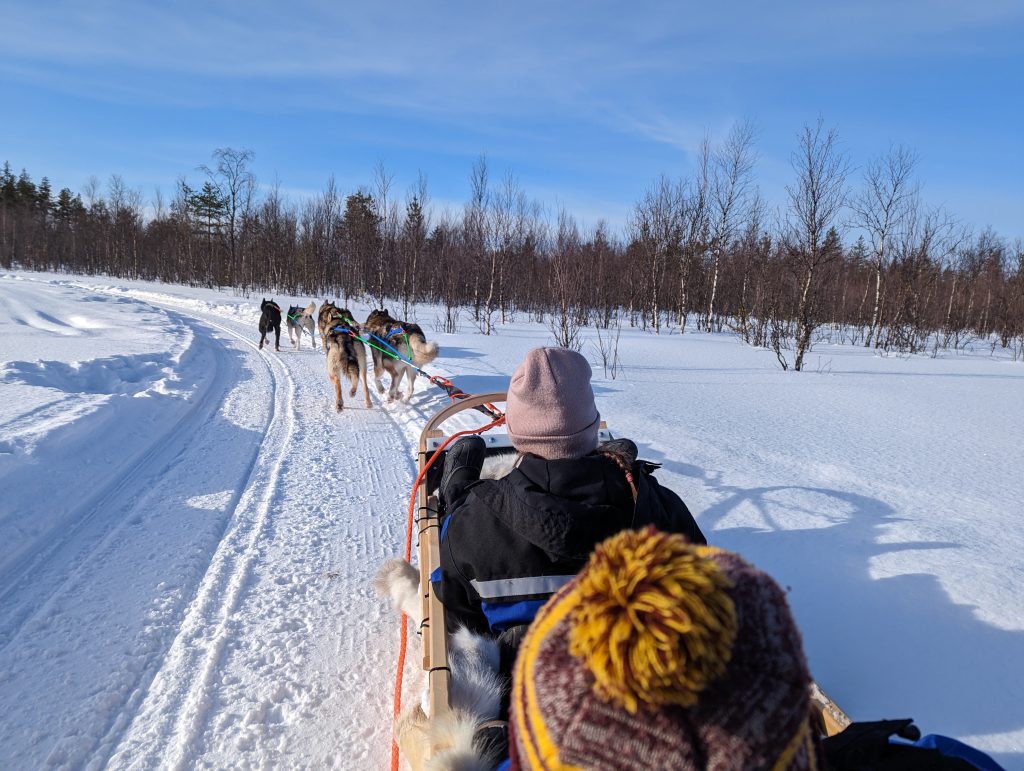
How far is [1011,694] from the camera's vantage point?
2074 mm

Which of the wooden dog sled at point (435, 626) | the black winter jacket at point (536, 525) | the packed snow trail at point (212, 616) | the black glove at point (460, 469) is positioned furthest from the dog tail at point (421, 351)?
the black winter jacket at point (536, 525)

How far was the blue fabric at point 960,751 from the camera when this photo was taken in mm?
1045

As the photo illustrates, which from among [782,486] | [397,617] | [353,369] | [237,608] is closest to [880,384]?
[782,486]

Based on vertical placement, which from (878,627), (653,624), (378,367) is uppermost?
(653,624)

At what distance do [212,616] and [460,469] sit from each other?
4.51 feet

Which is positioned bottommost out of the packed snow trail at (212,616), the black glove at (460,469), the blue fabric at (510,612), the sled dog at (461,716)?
the packed snow trail at (212,616)

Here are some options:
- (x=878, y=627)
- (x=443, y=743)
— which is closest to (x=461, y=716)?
(x=443, y=743)

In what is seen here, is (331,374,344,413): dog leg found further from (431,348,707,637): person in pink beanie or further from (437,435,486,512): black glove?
(431,348,707,637): person in pink beanie

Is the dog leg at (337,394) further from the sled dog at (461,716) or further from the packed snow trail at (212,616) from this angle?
the sled dog at (461,716)

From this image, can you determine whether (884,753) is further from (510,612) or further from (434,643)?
(434,643)

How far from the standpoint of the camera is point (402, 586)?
2.27 metres

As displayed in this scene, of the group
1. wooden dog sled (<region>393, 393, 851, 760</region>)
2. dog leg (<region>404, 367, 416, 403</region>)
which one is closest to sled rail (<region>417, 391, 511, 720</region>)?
wooden dog sled (<region>393, 393, 851, 760</region>)

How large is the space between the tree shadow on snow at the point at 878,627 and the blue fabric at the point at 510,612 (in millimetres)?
1295

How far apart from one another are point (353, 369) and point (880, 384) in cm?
787
